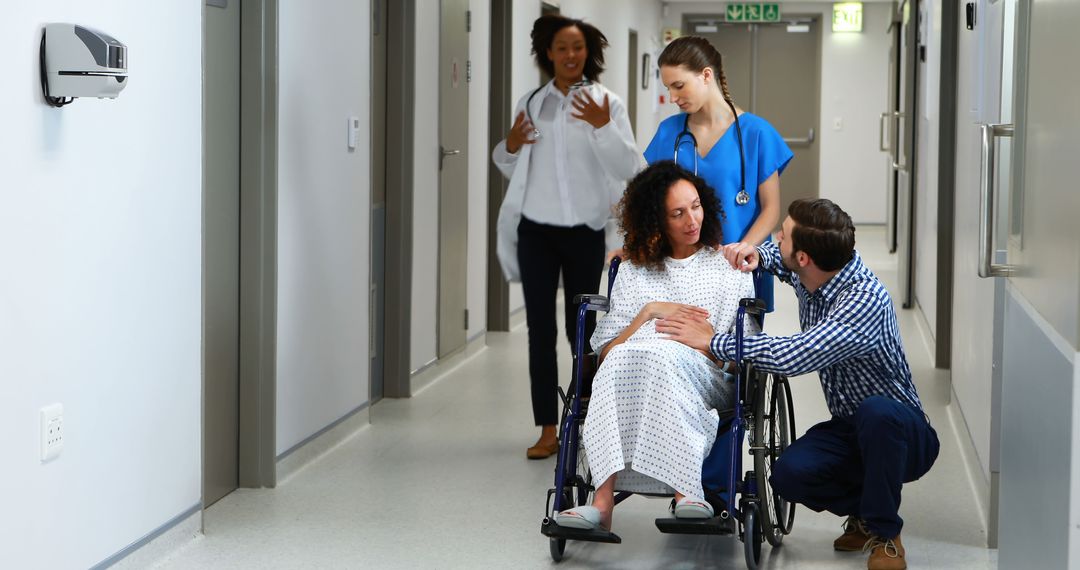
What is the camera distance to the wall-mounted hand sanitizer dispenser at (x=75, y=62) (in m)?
2.76

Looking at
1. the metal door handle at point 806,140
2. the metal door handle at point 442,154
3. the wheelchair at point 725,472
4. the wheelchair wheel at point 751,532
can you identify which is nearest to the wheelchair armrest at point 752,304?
the wheelchair at point 725,472

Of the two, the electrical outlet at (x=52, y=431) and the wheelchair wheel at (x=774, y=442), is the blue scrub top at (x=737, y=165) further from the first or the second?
the electrical outlet at (x=52, y=431)

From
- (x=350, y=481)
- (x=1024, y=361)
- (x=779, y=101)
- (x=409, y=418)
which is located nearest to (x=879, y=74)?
(x=779, y=101)

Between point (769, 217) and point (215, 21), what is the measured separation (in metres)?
1.75

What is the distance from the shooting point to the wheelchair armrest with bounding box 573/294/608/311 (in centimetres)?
351

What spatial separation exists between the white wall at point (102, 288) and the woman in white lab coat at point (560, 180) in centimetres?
134

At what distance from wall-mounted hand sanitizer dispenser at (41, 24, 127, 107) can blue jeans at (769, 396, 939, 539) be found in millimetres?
1882

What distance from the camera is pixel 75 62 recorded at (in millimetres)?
2775

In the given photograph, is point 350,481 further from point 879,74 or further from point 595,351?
point 879,74

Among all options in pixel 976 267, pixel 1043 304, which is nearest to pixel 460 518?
pixel 976 267

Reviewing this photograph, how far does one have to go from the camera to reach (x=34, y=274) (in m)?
2.77

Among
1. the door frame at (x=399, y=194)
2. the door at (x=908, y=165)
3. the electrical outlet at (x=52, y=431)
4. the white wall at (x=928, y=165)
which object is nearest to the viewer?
the electrical outlet at (x=52, y=431)

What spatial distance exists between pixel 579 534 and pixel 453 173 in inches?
139

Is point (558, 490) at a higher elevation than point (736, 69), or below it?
below
